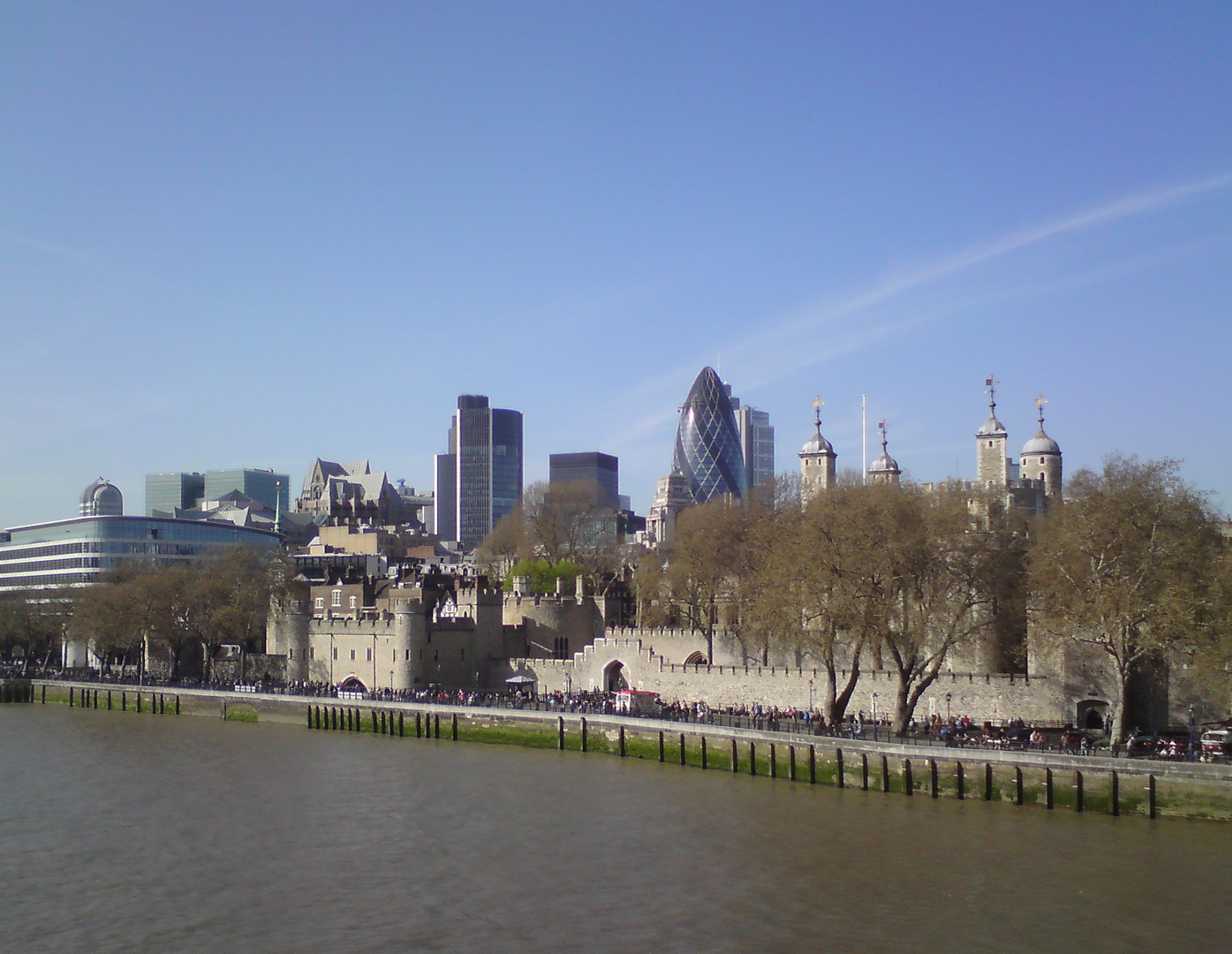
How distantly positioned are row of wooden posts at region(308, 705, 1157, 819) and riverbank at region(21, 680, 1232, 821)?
0.13 ft

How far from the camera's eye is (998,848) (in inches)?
1318

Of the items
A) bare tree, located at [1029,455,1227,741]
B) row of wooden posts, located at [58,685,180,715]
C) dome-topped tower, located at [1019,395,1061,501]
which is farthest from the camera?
row of wooden posts, located at [58,685,180,715]

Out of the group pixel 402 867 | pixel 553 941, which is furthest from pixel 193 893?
pixel 553 941

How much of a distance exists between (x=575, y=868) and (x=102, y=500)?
131 meters

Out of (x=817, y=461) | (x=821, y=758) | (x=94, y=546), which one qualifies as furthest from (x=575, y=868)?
(x=94, y=546)

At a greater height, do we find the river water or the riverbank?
the riverbank

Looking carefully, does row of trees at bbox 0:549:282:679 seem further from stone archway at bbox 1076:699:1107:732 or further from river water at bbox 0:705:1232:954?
stone archway at bbox 1076:699:1107:732

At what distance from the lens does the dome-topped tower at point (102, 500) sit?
148875 millimetres

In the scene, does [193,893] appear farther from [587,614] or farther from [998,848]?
[587,614]

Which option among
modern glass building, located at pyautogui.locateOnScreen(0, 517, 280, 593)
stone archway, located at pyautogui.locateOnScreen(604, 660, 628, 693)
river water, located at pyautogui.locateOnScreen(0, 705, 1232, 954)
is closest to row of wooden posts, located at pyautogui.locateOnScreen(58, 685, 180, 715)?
stone archway, located at pyautogui.locateOnScreen(604, 660, 628, 693)

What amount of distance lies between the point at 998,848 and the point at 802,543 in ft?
62.4

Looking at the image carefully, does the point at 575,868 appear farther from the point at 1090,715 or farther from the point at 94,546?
the point at 94,546

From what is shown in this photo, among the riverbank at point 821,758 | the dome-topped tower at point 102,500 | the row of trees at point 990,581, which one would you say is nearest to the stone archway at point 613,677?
the row of trees at point 990,581

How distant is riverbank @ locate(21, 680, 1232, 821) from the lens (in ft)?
121
